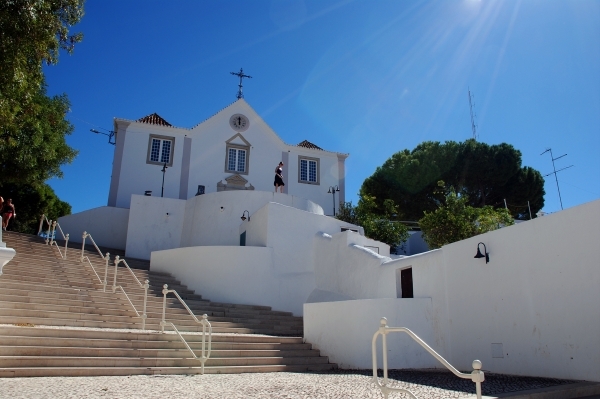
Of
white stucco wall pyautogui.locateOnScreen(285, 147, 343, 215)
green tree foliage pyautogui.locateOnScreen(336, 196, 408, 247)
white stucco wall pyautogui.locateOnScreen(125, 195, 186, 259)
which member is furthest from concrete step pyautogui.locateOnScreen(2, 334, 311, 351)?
white stucco wall pyautogui.locateOnScreen(285, 147, 343, 215)

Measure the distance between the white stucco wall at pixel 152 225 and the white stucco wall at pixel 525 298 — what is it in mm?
10763

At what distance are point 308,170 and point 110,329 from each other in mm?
17982

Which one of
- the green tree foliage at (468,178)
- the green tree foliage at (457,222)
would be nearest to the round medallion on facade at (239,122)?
the green tree foliage at (468,178)

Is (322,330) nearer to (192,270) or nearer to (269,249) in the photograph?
(269,249)

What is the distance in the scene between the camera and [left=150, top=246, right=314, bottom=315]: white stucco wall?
1324 centimetres

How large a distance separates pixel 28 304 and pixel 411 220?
22.3 meters

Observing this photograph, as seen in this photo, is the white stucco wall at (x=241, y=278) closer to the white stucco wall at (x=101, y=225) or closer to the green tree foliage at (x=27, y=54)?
the green tree foliage at (x=27, y=54)

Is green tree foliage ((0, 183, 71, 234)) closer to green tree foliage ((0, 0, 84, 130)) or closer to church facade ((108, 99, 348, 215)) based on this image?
church facade ((108, 99, 348, 215))

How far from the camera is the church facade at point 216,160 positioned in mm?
22250

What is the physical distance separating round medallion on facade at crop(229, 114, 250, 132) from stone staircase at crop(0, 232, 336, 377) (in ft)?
41.8

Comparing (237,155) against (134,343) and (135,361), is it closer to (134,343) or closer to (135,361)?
(134,343)

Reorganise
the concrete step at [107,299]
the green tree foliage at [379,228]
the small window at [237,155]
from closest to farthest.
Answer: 1. the concrete step at [107,299]
2. the green tree foliage at [379,228]
3. the small window at [237,155]

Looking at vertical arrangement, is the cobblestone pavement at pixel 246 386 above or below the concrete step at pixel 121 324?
below

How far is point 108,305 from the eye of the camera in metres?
10.2
